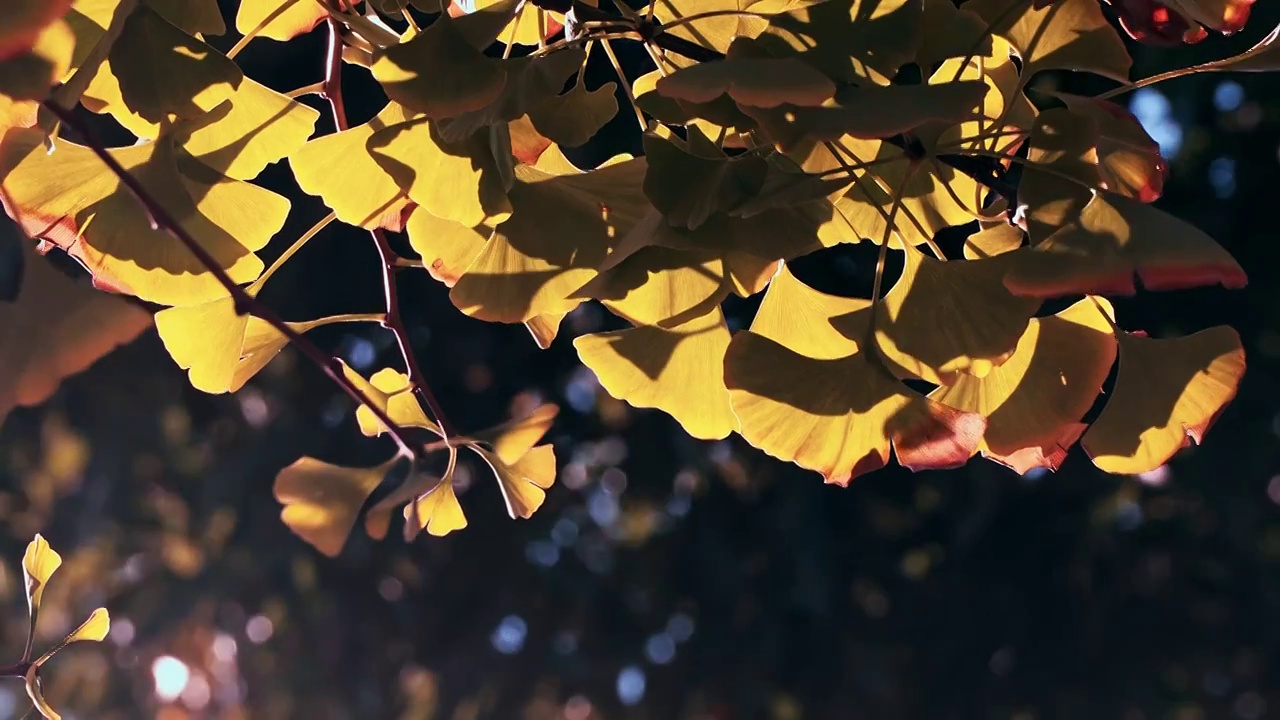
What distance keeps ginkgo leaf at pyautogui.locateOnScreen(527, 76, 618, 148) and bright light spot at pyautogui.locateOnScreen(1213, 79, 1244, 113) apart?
1.57 meters

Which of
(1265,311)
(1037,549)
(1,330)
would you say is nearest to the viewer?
(1,330)

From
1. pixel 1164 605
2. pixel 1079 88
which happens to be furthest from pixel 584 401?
pixel 1164 605

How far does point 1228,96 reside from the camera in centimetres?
165

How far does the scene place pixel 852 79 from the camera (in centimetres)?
31

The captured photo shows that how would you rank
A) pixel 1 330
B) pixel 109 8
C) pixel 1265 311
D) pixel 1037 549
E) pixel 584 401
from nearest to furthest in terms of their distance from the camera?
pixel 1 330 < pixel 109 8 < pixel 1265 311 < pixel 1037 549 < pixel 584 401

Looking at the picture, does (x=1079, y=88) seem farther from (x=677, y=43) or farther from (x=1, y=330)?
(x=1, y=330)

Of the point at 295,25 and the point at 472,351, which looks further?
the point at 472,351

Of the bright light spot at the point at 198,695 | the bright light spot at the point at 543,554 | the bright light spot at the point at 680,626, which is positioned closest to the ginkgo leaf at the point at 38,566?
Result: the bright light spot at the point at 543,554

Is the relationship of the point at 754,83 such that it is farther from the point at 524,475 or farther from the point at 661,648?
the point at 661,648

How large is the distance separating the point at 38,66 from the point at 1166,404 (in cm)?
36

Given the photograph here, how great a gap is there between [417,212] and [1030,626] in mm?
1642

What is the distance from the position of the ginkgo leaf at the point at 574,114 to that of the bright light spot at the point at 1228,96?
157cm

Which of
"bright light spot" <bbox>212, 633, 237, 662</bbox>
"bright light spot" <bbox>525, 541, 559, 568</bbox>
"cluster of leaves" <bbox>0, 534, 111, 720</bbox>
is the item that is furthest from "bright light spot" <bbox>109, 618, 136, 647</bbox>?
"cluster of leaves" <bbox>0, 534, 111, 720</bbox>

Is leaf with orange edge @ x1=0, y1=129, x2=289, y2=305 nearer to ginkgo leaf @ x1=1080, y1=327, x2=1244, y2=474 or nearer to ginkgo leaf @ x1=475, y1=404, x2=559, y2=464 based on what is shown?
ginkgo leaf @ x1=475, y1=404, x2=559, y2=464
